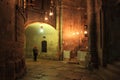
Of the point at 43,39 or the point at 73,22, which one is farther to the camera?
the point at 43,39

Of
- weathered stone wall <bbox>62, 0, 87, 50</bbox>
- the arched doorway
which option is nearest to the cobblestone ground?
the arched doorway

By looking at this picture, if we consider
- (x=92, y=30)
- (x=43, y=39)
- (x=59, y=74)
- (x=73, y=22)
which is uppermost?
(x=73, y=22)

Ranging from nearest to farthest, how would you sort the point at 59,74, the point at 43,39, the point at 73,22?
the point at 59,74
the point at 73,22
the point at 43,39

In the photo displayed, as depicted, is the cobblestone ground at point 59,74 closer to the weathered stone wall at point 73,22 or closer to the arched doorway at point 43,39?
the arched doorway at point 43,39

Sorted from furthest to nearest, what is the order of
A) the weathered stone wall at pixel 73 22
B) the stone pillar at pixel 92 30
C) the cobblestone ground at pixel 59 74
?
the weathered stone wall at pixel 73 22 → the stone pillar at pixel 92 30 → the cobblestone ground at pixel 59 74

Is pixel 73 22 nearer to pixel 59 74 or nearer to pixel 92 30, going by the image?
pixel 92 30

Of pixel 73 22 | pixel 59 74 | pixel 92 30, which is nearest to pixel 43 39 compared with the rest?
pixel 73 22

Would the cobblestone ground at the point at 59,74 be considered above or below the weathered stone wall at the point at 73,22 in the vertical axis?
below

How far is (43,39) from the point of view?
81.6ft

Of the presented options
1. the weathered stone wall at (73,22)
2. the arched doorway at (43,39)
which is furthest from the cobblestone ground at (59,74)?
the weathered stone wall at (73,22)

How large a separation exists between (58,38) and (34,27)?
3.56m

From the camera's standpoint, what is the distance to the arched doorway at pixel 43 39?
2356 centimetres

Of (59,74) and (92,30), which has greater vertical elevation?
(92,30)

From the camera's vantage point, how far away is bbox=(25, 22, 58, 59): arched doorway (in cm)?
2356
